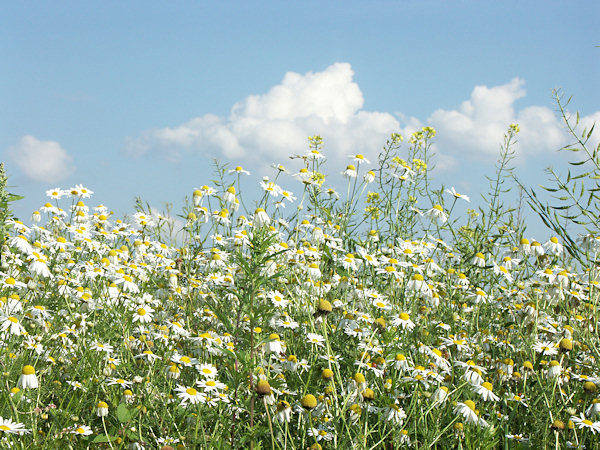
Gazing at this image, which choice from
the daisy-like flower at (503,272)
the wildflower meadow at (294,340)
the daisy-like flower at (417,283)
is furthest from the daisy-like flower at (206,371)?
the daisy-like flower at (503,272)

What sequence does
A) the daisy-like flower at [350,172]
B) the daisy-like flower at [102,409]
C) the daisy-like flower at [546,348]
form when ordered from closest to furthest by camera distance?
the daisy-like flower at [102,409], the daisy-like flower at [546,348], the daisy-like flower at [350,172]

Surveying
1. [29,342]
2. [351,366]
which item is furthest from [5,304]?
[351,366]

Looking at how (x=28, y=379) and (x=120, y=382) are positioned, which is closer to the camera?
(x=28, y=379)

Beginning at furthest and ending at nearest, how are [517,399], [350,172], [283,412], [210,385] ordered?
[350,172], [517,399], [210,385], [283,412]

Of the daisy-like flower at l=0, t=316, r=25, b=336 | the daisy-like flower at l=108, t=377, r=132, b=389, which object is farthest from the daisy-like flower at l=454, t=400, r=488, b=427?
the daisy-like flower at l=0, t=316, r=25, b=336

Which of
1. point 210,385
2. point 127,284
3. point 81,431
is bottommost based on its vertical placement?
point 81,431

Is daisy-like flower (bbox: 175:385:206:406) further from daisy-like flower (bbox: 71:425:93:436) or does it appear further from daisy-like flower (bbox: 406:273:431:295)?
daisy-like flower (bbox: 406:273:431:295)

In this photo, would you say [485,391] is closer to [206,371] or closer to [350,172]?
[206,371]

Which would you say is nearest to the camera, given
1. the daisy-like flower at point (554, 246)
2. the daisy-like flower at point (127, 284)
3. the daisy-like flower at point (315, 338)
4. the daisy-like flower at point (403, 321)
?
the daisy-like flower at point (315, 338)

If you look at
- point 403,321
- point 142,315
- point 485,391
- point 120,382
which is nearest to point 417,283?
point 403,321

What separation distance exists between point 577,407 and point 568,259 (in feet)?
6.83

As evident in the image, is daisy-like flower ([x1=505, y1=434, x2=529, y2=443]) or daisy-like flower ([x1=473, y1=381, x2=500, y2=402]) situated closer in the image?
daisy-like flower ([x1=473, y1=381, x2=500, y2=402])

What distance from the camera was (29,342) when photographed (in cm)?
336

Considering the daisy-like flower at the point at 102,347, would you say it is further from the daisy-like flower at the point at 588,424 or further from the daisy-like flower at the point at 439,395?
the daisy-like flower at the point at 588,424
